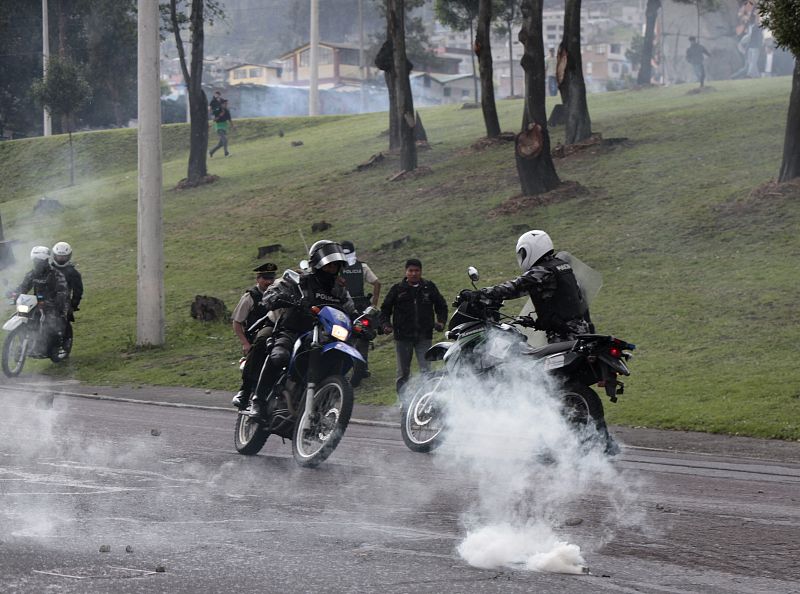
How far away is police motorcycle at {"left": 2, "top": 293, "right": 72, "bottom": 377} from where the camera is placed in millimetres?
20875

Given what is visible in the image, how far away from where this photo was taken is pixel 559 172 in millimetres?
32094

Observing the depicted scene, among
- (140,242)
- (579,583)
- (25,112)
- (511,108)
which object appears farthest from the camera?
(25,112)

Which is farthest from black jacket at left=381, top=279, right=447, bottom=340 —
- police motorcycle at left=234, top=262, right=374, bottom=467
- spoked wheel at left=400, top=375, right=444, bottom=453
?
police motorcycle at left=234, top=262, right=374, bottom=467

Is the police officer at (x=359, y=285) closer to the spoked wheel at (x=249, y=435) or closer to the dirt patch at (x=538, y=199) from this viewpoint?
the spoked wheel at (x=249, y=435)

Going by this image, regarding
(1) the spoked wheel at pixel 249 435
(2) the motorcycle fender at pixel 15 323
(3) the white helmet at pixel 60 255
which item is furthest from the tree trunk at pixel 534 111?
(1) the spoked wheel at pixel 249 435

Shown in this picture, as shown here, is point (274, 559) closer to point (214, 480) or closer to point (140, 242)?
point (214, 480)

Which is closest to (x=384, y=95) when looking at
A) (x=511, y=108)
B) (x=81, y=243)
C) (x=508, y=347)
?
(x=511, y=108)

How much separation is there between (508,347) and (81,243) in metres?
28.6

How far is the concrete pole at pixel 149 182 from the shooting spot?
2242cm

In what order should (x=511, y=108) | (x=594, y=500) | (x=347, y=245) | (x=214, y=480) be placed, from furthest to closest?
1. (x=511, y=108)
2. (x=347, y=245)
3. (x=214, y=480)
4. (x=594, y=500)

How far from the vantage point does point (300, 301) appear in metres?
10.7

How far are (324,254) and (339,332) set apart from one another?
2.24 ft

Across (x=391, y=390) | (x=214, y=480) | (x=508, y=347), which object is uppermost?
(x=508, y=347)

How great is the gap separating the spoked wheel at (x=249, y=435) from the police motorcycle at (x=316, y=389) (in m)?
0.18
